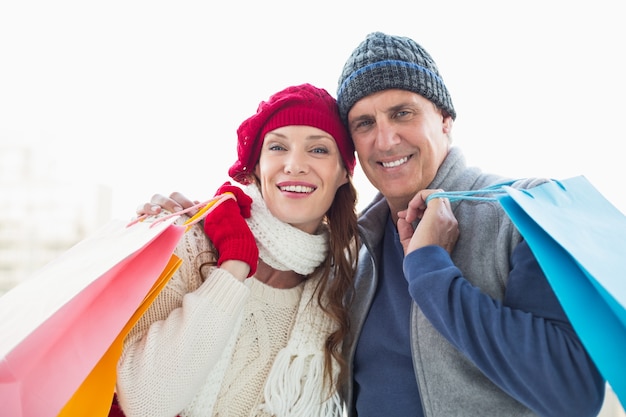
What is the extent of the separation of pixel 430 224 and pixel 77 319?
71 cm

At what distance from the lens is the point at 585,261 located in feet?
2.31

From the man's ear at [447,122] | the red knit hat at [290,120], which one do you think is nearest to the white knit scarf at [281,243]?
the red knit hat at [290,120]

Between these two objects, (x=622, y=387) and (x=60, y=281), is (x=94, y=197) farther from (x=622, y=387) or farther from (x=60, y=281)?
(x=622, y=387)

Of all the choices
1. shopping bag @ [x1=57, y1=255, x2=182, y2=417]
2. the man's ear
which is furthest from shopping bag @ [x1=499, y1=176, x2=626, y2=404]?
shopping bag @ [x1=57, y1=255, x2=182, y2=417]

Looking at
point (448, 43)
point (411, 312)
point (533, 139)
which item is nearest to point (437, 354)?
point (411, 312)

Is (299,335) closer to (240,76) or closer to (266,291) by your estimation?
(266,291)

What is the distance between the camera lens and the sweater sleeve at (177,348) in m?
0.96

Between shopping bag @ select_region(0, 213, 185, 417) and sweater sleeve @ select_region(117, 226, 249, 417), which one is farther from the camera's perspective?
sweater sleeve @ select_region(117, 226, 249, 417)

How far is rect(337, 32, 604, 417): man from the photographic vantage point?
0.86 metres

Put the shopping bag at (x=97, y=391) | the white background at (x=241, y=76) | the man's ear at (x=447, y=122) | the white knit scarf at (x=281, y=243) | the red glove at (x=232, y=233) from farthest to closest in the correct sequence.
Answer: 1. the white background at (x=241, y=76)
2. the man's ear at (x=447, y=122)
3. the white knit scarf at (x=281, y=243)
4. the red glove at (x=232, y=233)
5. the shopping bag at (x=97, y=391)

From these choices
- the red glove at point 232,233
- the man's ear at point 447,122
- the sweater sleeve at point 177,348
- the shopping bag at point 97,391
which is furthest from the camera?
the man's ear at point 447,122

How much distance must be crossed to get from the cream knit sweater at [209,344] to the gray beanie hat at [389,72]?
573 millimetres

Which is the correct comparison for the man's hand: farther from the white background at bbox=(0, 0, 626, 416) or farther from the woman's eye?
the white background at bbox=(0, 0, 626, 416)

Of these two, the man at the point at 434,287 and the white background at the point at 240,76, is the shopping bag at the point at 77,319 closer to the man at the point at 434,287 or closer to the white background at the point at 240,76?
the man at the point at 434,287
